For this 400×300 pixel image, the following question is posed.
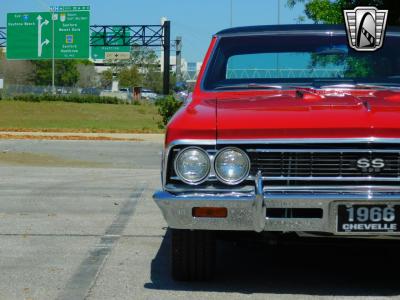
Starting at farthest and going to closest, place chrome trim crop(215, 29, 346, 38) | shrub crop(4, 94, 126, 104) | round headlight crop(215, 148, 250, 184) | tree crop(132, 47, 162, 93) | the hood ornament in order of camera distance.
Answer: tree crop(132, 47, 162, 93) < shrub crop(4, 94, 126, 104) < chrome trim crop(215, 29, 346, 38) < the hood ornament < round headlight crop(215, 148, 250, 184)

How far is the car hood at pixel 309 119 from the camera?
426 centimetres

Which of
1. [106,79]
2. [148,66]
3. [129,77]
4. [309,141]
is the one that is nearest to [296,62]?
[309,141]

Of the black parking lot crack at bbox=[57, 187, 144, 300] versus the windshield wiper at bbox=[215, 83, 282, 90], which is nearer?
the black parking lot crack at bbox=[57, 187, 144, 300]

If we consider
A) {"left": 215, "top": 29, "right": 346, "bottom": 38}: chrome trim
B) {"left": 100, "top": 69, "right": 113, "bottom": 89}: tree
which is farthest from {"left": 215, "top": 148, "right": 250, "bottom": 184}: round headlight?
{"left": 100, "top": 69, "right": 113, "bottom": 89}: tree

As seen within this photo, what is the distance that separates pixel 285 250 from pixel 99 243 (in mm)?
1658

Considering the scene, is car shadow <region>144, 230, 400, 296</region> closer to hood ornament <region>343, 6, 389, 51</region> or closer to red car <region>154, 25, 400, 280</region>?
red car <region>154, 25, 400, 280</region>

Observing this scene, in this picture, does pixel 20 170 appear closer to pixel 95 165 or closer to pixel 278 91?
pixel 95 165

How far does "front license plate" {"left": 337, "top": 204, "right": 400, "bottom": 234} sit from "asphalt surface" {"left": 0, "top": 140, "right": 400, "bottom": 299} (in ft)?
1.42

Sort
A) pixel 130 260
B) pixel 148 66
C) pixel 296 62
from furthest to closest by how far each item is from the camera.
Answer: pixel 148 66 < pixel 296 62 < pixel 130 260

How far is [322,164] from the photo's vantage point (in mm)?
4320

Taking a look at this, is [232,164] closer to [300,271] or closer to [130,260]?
[300,271]

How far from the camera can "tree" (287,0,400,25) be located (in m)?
12.6

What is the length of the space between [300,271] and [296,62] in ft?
5.66

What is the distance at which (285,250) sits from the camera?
6262 millimetres
